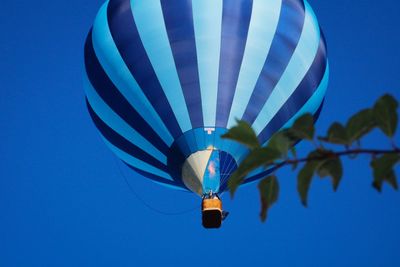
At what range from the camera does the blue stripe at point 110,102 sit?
28.9ft

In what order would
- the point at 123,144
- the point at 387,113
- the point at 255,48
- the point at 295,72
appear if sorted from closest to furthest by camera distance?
the point at 387,113 < the point at 255,48 < the point at 295,72 < the point at 123,144

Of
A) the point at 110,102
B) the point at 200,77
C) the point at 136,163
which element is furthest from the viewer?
the point at 136,163

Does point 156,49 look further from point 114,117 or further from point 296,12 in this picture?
point 296,12

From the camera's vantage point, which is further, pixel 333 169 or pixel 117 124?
pixel 117 124

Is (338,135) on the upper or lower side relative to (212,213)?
lower

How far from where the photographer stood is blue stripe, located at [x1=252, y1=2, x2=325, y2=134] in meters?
8.71

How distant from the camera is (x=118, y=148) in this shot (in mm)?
10203

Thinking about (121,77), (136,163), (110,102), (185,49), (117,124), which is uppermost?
(185,49)

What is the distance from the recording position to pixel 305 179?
98cm

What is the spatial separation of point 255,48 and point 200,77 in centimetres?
95

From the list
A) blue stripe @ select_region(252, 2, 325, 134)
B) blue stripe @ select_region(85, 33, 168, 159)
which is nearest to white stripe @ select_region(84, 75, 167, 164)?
blue stripe @ select_region(85, 33, 168, 159)

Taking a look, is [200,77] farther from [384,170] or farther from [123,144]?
[384,170]

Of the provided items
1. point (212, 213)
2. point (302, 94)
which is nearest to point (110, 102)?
point (212, 213)

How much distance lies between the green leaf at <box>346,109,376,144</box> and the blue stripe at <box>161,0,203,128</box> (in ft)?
24.2
